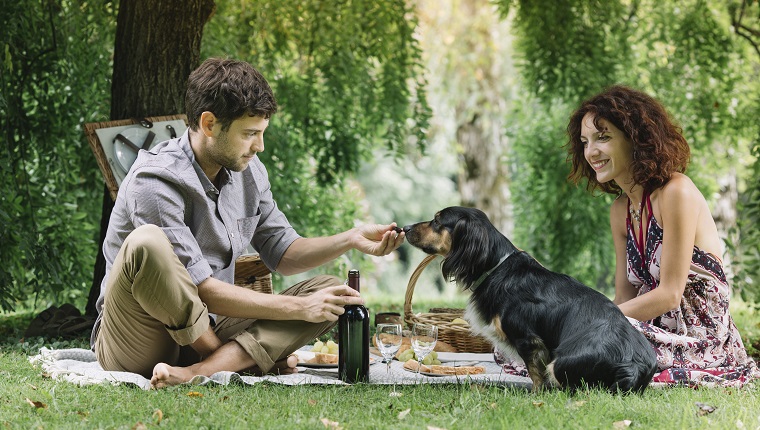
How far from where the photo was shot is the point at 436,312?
15.7 ft

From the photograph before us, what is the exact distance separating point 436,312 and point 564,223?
12.3ft

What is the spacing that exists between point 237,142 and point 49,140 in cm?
308

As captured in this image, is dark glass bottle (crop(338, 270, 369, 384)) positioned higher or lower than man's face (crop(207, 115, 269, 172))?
lower

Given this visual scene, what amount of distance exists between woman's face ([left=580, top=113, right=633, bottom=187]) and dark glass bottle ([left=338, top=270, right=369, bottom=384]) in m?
1.17

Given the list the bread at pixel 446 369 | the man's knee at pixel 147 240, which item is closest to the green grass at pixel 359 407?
the bread at pixel 446 369

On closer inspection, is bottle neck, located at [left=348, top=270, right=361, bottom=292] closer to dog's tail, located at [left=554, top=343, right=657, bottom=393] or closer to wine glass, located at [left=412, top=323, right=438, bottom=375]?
wine glass, located at [left=412, top=323, right=438, bottom=375]

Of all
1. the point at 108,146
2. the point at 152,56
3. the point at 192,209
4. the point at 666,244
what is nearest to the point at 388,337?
the point at 192,209

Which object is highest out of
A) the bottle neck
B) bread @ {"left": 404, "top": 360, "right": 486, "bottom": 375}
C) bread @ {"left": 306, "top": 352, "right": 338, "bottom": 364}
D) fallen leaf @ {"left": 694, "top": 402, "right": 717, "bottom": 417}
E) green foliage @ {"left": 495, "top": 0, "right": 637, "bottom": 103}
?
green foliage @ {"left": 495, "top": 0, "right": 637, "bottom": 103}

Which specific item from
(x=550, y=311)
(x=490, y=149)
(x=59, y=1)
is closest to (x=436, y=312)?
(x=550, y=311)

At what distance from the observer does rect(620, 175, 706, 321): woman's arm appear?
11.4 ft

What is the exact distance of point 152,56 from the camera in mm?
5227

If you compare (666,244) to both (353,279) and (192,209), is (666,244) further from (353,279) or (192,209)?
(192,209)

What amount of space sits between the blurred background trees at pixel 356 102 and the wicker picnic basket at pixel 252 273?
4.29 feet

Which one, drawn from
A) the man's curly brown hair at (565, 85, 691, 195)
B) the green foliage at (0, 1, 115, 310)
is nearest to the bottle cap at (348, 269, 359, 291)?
the man's curly brown hair at (565, 85, 691, 195)
